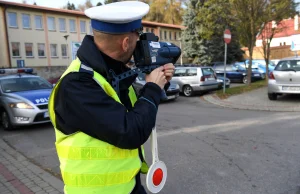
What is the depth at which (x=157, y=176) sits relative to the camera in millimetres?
1624

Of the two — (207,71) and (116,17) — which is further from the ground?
(116,17)

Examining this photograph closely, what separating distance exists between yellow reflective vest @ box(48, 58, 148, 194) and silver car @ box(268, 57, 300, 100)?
33.7ft

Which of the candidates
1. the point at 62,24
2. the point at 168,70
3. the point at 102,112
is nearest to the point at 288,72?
the point at 168,70

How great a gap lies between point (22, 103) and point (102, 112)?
7.24m

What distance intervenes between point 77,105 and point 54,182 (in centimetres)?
323

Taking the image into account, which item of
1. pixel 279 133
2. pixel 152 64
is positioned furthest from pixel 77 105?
pixel 279 133

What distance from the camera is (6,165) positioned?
5031 mm

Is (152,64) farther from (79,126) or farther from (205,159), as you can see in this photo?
(205,159)

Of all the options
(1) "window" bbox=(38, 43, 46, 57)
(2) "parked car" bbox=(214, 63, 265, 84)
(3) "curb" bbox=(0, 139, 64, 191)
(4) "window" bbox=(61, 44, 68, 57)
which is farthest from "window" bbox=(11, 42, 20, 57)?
(3) "curb" bbox=(0, 139, 64, 191)

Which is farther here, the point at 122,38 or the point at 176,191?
the point at 176,191

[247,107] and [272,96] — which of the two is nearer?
[247,107]

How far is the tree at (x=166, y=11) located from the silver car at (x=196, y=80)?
1508 inches

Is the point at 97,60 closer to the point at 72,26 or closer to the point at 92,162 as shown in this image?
the point at 92,162

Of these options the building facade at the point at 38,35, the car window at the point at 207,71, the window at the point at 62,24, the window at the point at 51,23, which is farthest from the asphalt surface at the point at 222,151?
the window at the point at 62,24
